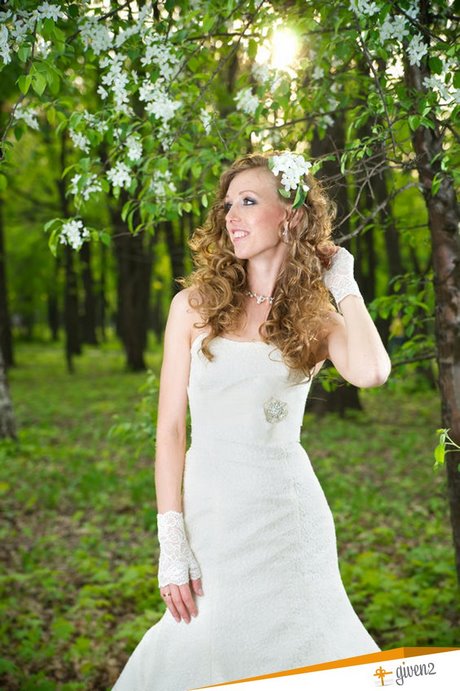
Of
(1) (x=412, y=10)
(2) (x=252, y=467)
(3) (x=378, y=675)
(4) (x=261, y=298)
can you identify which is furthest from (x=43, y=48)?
(3) (x=378, y=675)

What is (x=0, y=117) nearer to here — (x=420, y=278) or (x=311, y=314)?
(x=420, y=278)

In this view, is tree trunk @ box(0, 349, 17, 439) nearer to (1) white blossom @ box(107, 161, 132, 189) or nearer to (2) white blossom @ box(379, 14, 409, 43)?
(1) white blossom @ box(107, 161, 132, 189)

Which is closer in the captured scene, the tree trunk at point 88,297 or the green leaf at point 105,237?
the green leaf at point 105,237

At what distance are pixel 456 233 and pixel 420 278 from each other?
0.76m

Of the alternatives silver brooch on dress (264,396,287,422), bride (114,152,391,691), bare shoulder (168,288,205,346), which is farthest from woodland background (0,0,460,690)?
bare shoulder (168,288,205,346)

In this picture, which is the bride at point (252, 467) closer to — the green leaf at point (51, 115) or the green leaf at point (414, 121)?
the green leaf at point (414, 121)

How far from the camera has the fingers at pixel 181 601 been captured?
109 inches

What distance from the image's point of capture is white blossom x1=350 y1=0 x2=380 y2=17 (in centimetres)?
285

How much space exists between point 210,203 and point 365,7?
1.85 m

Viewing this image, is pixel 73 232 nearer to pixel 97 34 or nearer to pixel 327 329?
pixel 97 34

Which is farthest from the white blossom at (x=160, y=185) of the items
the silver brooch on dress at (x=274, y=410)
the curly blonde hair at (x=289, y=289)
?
the silver brooch on dress at (x=274, y=410)

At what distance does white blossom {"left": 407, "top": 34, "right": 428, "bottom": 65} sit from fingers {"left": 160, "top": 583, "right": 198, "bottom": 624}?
7.68 feet

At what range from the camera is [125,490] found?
8.21 meters

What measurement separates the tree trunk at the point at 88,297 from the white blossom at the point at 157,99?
17.2m
